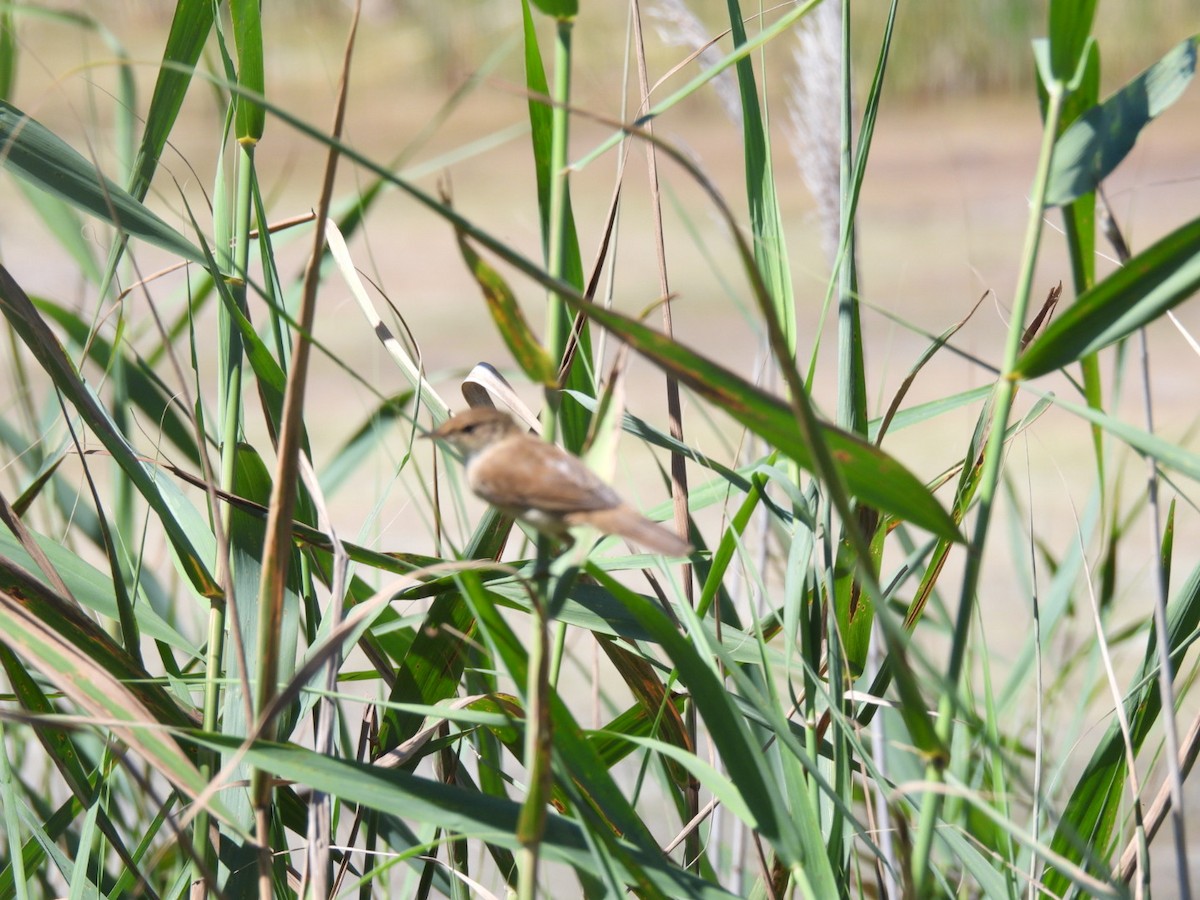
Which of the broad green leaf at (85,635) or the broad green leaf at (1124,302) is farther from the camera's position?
the broad green leaf at (85,635)

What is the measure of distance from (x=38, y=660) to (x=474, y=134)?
3399 millimetres

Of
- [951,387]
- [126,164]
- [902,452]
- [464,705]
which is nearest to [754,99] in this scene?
[464,705]

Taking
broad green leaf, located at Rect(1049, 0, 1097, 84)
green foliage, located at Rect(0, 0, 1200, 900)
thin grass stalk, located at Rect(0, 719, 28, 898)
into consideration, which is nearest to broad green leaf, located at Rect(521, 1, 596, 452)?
green foliage, located at Rect(0, 0, 1200, 900)

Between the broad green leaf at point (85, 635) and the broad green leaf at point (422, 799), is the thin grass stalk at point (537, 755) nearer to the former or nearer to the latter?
the broad green leaf at point (422, 799)

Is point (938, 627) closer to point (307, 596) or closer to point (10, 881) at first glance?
point (307, 596)

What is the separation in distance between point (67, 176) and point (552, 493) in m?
0.29

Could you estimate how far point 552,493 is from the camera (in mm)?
398

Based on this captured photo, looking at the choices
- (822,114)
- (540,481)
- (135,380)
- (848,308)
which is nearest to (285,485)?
(540,481)

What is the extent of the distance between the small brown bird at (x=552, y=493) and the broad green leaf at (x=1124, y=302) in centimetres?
14

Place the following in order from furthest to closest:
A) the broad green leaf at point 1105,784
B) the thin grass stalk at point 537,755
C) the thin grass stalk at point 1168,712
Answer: the broad green leaf at point 1105,784 < the thin grass stalk at point 1168,712 < the thin grass stalk at point 537,755

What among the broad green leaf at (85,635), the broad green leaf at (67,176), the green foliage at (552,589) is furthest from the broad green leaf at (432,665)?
the broad green leaf at (67,176)

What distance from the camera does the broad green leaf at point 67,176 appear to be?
0.49 meters

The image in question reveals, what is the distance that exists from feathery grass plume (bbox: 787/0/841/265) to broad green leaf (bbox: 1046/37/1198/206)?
0.37 m

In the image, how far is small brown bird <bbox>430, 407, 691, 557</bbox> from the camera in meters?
0.38
